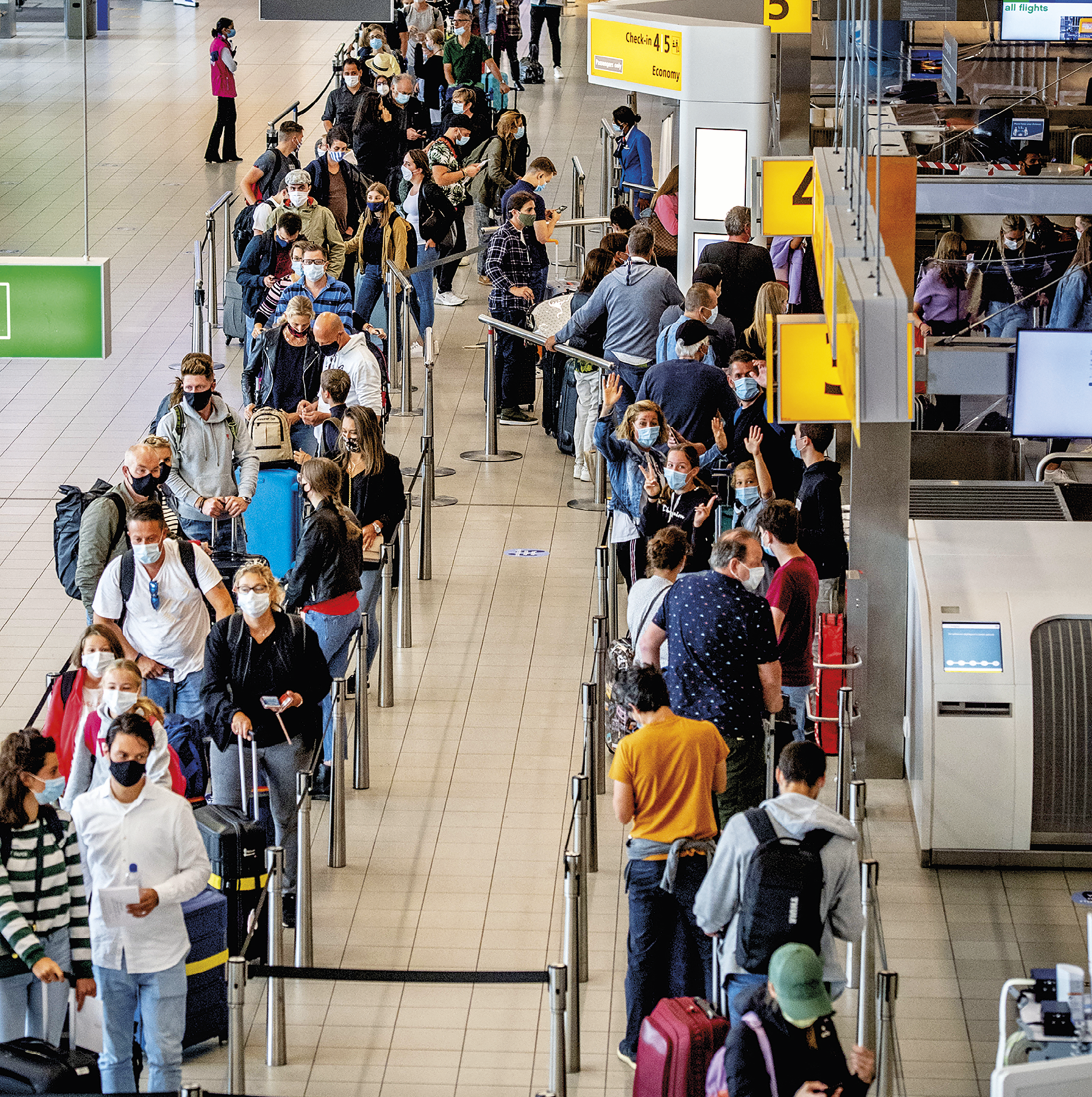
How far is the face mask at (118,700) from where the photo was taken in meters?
7.47

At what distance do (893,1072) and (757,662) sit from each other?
5.54 feet

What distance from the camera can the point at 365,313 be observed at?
1662 centimetres

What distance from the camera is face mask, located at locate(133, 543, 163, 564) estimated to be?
347 inches

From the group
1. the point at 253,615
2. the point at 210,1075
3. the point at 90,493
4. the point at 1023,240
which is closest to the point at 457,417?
the point at 1023,240

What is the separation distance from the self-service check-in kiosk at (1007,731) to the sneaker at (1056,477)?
290 centimetres

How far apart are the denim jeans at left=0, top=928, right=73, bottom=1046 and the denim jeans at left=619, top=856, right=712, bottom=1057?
6.61 feet

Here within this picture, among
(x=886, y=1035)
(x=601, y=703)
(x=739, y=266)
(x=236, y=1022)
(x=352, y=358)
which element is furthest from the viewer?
(x=739, y=266)

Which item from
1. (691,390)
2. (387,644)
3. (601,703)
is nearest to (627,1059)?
(601,703)

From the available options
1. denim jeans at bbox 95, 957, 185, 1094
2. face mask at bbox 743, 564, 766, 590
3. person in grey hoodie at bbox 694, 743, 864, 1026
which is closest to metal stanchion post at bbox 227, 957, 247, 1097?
denim jeans at bbox 95, 957, 185, 1094

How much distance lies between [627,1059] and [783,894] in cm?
135

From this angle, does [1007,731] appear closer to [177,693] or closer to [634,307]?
[177,693]

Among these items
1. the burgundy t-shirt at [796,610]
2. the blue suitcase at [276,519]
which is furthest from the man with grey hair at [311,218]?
the burgundy t-shirt at [796,610]

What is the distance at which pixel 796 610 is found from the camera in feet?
29.6

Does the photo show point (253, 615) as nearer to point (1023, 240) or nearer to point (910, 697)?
point (910, 697)
